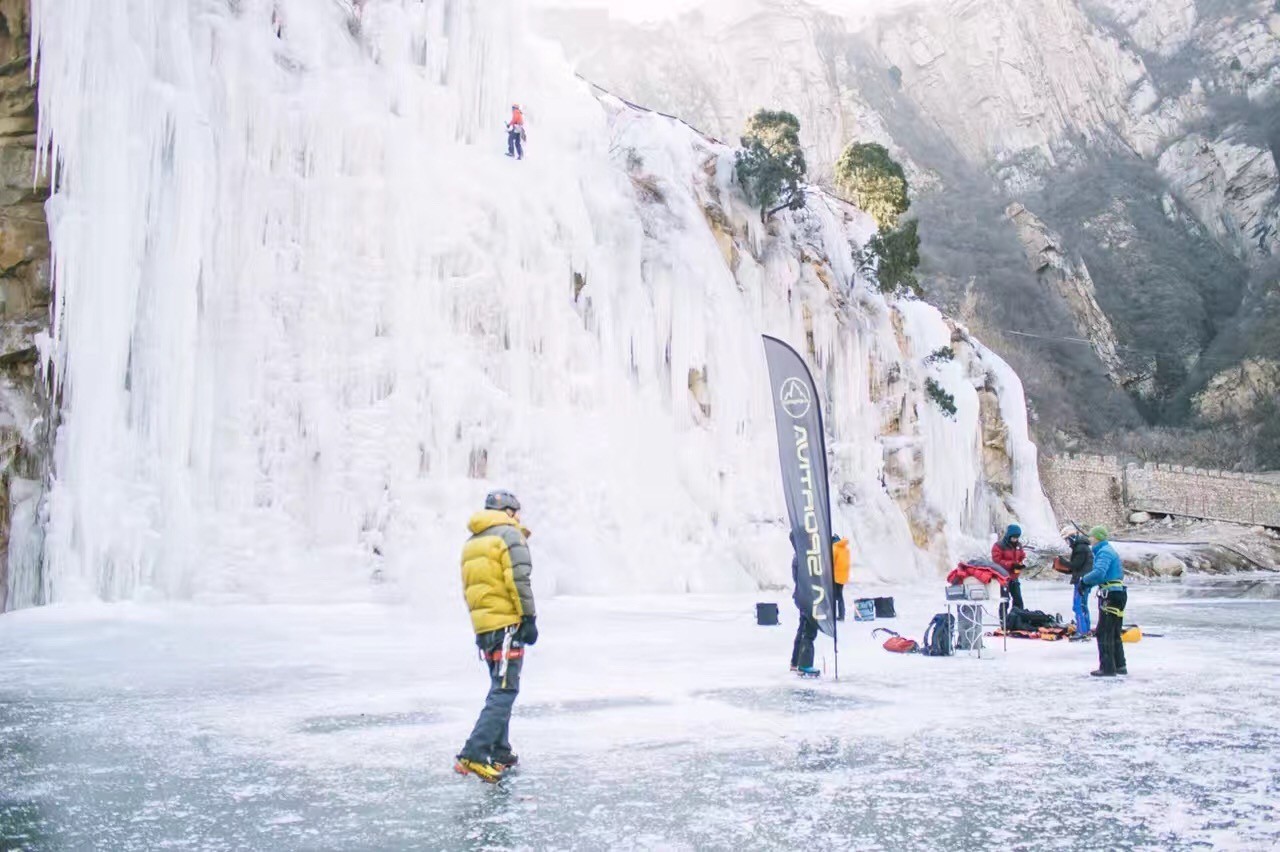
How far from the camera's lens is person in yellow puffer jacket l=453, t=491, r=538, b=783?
5.10 metres

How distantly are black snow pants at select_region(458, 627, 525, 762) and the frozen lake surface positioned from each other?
0.18 m

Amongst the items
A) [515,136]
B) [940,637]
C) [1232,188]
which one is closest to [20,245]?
[515,136]

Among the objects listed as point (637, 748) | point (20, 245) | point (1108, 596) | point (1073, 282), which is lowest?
point (637, 748)

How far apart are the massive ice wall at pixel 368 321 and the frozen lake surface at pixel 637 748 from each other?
4.86 m

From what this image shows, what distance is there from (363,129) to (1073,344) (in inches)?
2260

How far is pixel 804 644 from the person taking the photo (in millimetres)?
8695

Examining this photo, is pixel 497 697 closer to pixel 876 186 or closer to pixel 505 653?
pixel 505 653

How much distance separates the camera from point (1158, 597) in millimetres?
21141

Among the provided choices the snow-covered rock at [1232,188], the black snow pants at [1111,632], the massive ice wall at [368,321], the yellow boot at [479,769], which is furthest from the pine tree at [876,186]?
the snow-covered rock at [1232,188]

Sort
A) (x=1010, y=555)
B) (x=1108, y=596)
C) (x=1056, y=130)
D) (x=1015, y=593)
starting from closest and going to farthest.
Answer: (x=1108, y=596)
(x=1010, y=555)
(x=1015, y=593)
(x=1056, y=130)

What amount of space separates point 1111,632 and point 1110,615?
129mm

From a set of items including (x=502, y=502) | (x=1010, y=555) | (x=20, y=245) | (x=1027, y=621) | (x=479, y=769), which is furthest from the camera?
(x=20, y=245)

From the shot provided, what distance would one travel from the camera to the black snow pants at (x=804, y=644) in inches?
338

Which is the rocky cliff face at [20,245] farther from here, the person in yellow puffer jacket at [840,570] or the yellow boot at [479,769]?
the yellow boot at [479,769]
